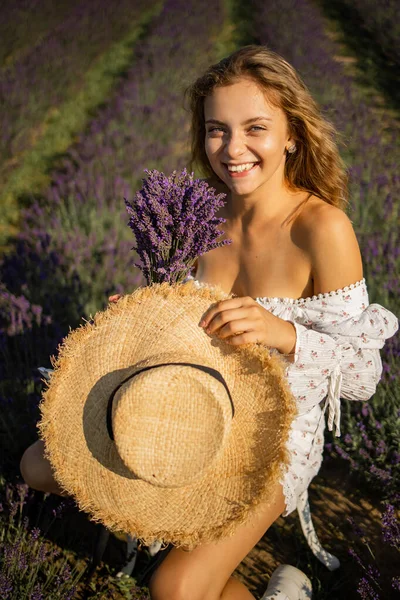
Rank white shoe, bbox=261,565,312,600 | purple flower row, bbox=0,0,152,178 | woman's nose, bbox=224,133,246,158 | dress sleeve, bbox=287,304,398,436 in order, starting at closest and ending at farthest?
dress sleeve, bbox=287,304,398,436
woman's nose, bbox=224,133,246,158
white shoe, bbox=261,565,312,600
purple flower row, bbox=0,0,152,178

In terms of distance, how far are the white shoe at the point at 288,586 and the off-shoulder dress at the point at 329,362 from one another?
0.36 m

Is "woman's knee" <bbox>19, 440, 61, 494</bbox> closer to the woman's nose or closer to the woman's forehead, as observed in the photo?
the woman's nose

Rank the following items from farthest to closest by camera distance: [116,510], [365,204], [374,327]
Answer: [365,204] → [374,327] → [116,510]

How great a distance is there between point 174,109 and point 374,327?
241 inches

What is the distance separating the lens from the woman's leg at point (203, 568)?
1.81 metres

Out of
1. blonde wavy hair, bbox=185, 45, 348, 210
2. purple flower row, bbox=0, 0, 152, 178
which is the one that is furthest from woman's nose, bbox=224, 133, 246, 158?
purple flower row, bbox=0, 0, 152, 178

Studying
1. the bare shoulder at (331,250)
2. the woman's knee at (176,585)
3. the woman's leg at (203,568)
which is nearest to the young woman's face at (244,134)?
the bare shoulder at (331,250)

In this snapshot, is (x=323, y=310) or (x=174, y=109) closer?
(x=323, y=310)

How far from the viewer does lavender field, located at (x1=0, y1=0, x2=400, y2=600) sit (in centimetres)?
250

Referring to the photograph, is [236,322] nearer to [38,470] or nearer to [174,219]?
[174,219]

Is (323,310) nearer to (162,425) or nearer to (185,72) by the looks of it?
(162,425)

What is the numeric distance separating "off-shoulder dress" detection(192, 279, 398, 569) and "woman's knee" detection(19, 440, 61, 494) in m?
0.86

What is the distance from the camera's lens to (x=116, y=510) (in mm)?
1539

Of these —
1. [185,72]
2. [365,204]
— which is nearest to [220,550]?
[365,204]
